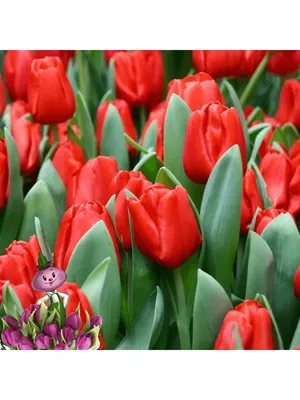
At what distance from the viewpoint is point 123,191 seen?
826 mm

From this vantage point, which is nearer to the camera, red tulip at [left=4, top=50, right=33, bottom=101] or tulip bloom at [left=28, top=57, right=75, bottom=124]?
tulip bloom at [left=28, top=57, right=75, bottom=124]

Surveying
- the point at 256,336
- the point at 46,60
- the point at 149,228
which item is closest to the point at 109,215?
the point at 149,228

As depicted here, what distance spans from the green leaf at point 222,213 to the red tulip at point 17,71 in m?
0.40

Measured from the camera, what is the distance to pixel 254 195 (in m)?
0.89

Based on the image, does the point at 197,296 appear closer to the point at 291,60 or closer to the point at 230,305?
the point at 230,305

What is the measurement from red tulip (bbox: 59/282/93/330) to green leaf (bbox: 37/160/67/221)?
0.15 m

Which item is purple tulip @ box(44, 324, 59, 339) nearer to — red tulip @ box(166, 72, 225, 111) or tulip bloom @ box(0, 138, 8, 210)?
tulip bloom @ box(0, 138, 8, 210)

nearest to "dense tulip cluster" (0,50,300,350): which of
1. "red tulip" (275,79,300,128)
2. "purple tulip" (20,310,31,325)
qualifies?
"purple tulip" (20,310,31,325)

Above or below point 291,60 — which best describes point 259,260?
below

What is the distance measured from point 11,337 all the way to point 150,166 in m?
0.23

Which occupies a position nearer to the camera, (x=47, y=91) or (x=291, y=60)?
(x=47, y=91)

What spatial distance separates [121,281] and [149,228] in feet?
0.24

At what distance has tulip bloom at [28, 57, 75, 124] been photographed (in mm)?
1021

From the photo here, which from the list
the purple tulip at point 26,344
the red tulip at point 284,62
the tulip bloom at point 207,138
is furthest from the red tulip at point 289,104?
the purple tulip at point 26,344
